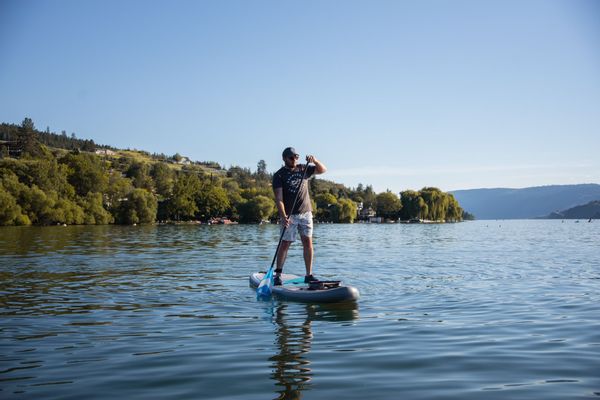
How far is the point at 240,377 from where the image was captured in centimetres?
537

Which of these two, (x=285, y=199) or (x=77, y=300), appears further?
(x=285, y=199)

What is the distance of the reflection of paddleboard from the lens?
32.6 feet

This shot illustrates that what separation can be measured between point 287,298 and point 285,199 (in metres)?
2.26

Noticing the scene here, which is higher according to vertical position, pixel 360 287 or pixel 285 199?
pixel 285 199

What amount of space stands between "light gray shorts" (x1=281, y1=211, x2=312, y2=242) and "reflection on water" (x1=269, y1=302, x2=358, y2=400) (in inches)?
70.4

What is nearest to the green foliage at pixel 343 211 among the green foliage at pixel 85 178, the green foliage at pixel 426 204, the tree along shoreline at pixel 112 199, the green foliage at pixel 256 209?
the tree along shoreline at pixel 112 199

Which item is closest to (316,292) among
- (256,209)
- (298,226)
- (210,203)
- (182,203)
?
(298,226)

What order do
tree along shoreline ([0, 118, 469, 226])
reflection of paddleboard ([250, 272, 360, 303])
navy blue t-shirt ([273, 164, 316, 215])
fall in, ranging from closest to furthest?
reflection of paddleboard ([250, 272, 360, 303])
navy blue t-shirt ([273, 164, 316, 215])
tree along shoreline ([0, 118, 469, 226])

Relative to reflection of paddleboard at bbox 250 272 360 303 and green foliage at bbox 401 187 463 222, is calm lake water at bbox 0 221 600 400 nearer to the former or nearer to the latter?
reflection of paddleboard at bbox 250 272 360 303

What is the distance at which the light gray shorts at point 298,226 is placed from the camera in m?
11.5

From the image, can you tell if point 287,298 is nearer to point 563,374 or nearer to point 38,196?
point 563,374

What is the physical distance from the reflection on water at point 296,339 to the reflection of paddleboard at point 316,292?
0.16 m

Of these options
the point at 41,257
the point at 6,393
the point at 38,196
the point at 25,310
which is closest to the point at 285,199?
the point at 25,310

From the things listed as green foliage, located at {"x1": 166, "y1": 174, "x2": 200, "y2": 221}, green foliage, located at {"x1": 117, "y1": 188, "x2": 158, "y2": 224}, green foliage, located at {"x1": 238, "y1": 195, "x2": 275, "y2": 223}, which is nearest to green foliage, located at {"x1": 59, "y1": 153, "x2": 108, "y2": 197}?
green foliage, located at {"x1": 117, "y1": 188, "x2": 158, "y2": 224}
